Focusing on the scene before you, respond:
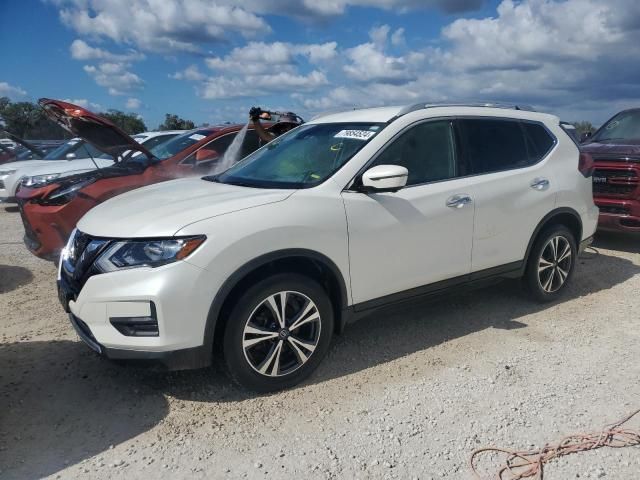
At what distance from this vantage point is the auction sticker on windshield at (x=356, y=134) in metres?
4.11

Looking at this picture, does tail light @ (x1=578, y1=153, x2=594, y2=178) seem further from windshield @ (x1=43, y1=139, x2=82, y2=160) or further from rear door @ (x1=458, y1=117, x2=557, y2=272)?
windshield @ (x1=43, y1=139, x2=82, y2=160)

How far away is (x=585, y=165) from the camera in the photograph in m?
5.53

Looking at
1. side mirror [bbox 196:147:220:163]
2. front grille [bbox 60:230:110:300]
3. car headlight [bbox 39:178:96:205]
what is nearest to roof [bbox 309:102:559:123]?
front grille [bbox 60:230:110:300]

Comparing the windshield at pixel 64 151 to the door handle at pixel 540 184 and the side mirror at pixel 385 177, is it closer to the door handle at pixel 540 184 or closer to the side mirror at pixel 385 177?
the side mirror at pixel 385 177

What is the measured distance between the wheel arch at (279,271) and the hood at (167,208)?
14.3 inches

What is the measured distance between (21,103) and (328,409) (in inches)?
1503

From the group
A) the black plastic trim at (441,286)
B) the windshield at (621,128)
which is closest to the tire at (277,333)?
the black plastic trim at (441,286)

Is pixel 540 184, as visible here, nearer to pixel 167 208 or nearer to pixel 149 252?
pixel 167 208

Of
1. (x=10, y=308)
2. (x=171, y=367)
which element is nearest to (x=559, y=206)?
(x=171, y=367)

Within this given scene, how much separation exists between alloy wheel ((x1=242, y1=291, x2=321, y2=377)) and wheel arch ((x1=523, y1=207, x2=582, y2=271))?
239cm

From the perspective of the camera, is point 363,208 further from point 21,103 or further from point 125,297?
point 21,103

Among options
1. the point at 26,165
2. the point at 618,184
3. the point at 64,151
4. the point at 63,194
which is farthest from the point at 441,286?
the point at 26,165

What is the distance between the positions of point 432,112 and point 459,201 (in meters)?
0.74

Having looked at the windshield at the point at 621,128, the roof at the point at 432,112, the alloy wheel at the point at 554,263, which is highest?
the roof at the point at 432,112
